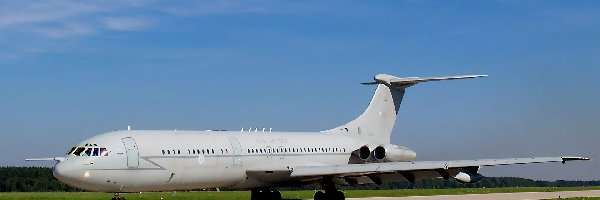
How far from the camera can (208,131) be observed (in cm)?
3981

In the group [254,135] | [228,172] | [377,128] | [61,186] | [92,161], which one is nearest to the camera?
[92,161]

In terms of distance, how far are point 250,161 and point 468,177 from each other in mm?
10067

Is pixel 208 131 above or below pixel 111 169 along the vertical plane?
above

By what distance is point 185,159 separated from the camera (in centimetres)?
3656

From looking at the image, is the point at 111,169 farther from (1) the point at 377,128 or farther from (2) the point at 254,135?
(1) the point at 377,128

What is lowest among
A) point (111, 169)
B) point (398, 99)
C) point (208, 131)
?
point (111, 169)

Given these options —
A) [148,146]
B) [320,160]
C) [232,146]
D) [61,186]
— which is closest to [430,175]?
[320,160]

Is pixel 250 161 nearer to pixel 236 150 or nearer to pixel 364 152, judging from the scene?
pixel 236 150

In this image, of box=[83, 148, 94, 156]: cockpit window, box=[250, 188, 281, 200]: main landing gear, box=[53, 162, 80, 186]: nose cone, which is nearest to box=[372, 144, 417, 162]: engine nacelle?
box=[250, 188, 281, 200]: main landing gear

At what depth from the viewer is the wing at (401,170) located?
127ft

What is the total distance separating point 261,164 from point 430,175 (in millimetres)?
8037

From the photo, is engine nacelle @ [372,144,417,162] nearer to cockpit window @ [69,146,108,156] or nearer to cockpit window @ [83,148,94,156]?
cockpit window @ [69,146,108,156]

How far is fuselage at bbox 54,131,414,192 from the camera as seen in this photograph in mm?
33500

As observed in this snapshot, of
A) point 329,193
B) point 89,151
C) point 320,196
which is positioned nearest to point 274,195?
point 320,196
